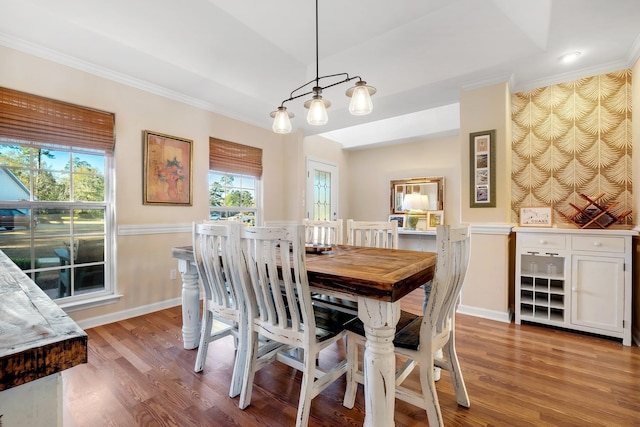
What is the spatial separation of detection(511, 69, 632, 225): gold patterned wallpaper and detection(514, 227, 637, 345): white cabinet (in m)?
0.48

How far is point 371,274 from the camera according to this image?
137 centimetres

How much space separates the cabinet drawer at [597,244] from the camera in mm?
2391

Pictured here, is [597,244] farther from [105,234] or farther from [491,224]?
[105,234]

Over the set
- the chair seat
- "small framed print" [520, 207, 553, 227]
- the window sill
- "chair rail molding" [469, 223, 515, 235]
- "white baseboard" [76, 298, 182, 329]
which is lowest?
"white baseboard" [76, 298, 182, 329]

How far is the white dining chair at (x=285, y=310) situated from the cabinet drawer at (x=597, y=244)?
2.24 m

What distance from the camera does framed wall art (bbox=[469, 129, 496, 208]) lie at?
116 inches

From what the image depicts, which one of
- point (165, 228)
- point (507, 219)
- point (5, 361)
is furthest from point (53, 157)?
point (507, 219)

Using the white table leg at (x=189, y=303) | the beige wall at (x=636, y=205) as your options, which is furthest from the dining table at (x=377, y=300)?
the beige wall at (x=636, y=205)

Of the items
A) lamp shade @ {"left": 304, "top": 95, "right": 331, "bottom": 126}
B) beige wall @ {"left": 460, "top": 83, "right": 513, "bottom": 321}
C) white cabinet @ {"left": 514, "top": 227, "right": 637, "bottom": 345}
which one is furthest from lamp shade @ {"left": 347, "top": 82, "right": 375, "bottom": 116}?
white cabinet @ {"left": 514, "top": 227, "right": 637, "bottom": 345}

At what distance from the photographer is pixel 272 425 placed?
149 cm

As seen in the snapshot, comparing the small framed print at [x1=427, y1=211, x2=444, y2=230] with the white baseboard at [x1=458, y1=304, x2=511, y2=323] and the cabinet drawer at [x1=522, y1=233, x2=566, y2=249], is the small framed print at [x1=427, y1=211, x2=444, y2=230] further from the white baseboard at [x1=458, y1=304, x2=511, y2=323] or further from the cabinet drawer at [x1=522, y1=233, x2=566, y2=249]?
the cabinet drawer at [x1=522, y1=233, x2=566, y2=249]

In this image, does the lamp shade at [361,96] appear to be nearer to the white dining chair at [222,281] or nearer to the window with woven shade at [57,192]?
the white dining chair at [222,281]

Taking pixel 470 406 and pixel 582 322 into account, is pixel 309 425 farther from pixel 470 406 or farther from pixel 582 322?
pixel 582 322

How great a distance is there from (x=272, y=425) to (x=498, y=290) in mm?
2460
